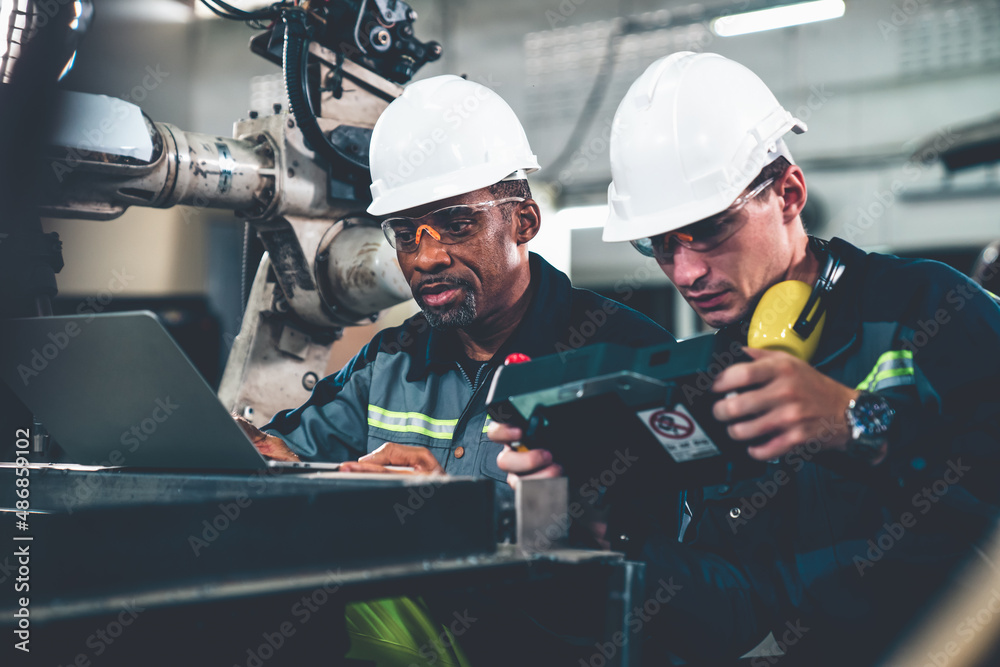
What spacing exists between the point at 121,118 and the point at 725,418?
1429 mm

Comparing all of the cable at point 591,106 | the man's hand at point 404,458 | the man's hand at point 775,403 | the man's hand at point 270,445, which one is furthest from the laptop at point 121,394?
the cable at point 591,106

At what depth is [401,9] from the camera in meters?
2.21

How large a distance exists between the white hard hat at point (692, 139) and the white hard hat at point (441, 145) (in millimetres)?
475

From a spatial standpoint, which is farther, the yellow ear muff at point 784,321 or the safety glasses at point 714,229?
the safety glasses at point 714,229

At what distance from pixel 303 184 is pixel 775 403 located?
1.48 metres

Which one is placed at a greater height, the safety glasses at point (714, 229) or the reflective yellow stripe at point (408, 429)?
the safety glasses at point (714, 229)

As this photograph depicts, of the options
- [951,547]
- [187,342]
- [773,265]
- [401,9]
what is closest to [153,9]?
[187,342]

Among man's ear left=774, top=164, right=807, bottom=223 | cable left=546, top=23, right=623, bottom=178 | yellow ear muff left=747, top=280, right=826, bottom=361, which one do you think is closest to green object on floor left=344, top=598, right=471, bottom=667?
yellow ear muff left=747, top=280, right=826, bottom=361

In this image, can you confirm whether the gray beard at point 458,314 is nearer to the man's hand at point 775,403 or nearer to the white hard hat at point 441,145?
the white hard hat at point 441,145

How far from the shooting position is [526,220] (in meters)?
1.96

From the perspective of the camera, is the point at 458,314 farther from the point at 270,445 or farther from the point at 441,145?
the point at 270,445

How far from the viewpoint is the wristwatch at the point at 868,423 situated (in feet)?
3.43

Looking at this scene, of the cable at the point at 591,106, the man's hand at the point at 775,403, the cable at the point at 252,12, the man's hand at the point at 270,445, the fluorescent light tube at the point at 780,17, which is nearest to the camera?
the man's hand at the point at 775,403

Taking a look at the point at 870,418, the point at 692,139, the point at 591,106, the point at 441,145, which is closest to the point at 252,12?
the point at 441,145
